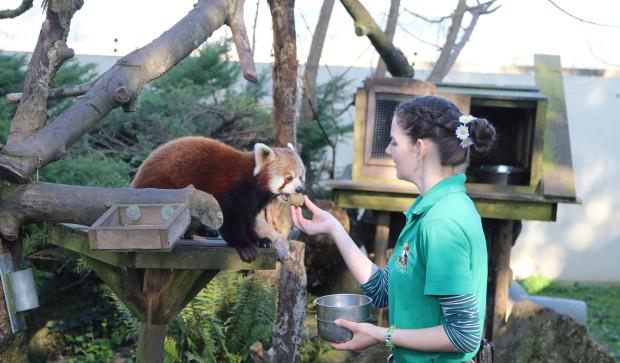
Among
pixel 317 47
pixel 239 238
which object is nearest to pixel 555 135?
pixel 317 47

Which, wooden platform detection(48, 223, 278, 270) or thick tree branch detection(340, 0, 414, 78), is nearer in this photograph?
wooden platform detection(48, 223, 278, 270)

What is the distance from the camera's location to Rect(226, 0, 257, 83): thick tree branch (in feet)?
9.24

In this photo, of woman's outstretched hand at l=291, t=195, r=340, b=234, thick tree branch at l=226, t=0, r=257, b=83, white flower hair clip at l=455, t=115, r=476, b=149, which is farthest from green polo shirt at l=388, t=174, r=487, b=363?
thick tree branch at l=226, t=0, r=257, b=83

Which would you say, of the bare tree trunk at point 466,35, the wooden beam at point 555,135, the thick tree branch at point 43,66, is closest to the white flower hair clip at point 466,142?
the thick tree branch at point 43,66

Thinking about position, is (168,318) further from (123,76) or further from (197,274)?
(123,76)

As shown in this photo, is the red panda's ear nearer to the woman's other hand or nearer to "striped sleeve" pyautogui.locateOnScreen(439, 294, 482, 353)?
the woman's other hand

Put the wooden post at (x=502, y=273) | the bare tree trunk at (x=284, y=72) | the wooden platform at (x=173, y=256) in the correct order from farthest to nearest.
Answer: the wooden post at (x=502, y=273), the bare tree trunk at (x=284, y=72), the wooden platform at (x=173, y=256)

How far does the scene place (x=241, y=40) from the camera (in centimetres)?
302

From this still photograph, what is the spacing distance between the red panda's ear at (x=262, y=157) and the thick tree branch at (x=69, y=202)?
0.55 meters

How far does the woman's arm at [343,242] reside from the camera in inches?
83.5

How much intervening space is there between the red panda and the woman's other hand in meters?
0.74

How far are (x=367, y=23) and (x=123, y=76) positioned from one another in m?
3.03

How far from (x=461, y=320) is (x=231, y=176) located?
134cm

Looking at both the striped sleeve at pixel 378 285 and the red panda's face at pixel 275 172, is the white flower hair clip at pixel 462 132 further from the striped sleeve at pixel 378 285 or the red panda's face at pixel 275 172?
the red panda's face at pixel 275 172
